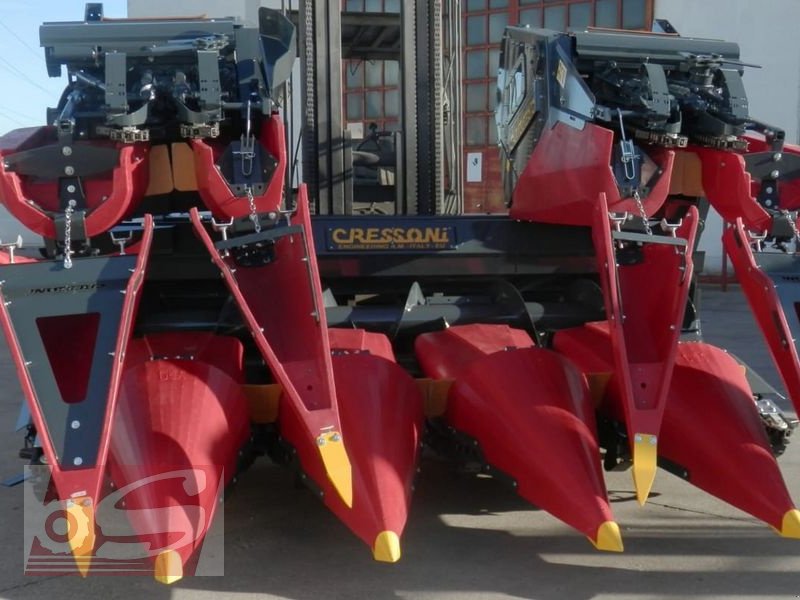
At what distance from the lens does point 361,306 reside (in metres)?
5.11

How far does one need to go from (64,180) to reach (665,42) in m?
2.77

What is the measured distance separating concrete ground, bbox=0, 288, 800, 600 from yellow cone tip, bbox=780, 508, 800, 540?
292 mm

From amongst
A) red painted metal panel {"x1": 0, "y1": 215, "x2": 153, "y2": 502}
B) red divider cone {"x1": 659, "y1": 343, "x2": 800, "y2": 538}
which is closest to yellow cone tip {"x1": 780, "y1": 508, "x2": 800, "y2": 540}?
red divider cone {"x1": 659, "y1": 343, "x2": 800, "y2": 538}

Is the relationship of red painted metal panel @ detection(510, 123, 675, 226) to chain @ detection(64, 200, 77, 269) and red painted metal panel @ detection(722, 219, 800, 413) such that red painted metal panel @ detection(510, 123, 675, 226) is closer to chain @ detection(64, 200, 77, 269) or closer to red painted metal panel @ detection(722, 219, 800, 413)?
red painted metal panel @ detection(722, 219, 800, 413)

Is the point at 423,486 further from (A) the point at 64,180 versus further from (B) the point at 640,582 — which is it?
(A) the point at 64,180

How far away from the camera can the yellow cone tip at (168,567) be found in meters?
3.27

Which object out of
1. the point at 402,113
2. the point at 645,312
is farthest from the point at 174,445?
the point at 402,113

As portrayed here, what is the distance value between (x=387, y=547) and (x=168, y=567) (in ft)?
2.42

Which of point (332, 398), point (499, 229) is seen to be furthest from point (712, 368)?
point (332, 398)

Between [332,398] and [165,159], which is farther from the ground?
[165,159]

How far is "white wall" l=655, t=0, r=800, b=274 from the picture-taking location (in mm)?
14445

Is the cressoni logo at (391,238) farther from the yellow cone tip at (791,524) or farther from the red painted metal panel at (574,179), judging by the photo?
the yellow cone tip at (791,524)

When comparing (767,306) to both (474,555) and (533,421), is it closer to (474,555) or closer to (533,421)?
(533,421)

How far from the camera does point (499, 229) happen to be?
5.05m
